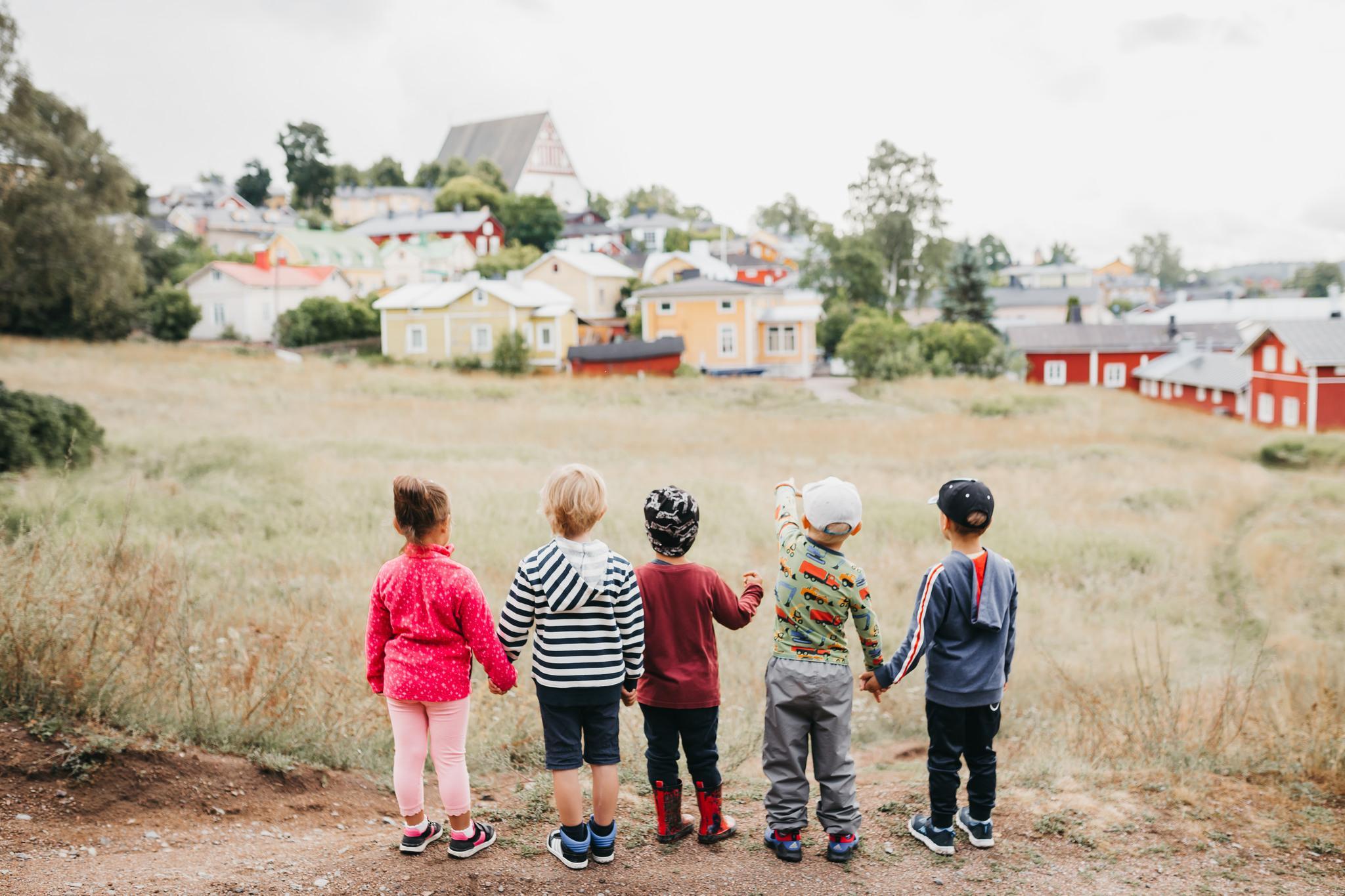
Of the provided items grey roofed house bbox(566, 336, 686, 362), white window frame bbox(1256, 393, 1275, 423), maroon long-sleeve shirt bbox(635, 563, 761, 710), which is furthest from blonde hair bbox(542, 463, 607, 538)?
grey roofed house bbox(566, 336, 686, 362)

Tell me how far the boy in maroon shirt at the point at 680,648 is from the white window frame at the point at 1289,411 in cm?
3308

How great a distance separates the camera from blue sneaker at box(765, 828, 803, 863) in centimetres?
338

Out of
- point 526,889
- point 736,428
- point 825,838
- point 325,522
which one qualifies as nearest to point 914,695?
point 825,838

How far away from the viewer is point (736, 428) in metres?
22.8

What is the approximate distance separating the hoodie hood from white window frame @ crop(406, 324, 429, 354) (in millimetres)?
39504

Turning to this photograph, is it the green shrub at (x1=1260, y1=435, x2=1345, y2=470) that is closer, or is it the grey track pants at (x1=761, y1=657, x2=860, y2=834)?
the grey track pants at (x1=761, y1=657, x2=860, y2=834)

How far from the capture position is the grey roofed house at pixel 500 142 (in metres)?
98.2

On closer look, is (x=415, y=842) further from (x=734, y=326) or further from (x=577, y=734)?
(x=734, y=326)

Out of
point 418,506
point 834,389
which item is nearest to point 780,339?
point 834,389

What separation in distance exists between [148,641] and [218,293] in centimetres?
4684

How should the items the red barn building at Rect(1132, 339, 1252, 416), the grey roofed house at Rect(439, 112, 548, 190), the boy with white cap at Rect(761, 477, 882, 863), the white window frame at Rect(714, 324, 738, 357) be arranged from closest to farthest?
the boy with white cap at Rect(761, 477, 882, 863) → the red barn building at Rect(1132, 339, 1252, 416) → the white window frame at Rect(714, 324, 738, 357) → the grey roofed house at Rect(439, 112, 548, 190)

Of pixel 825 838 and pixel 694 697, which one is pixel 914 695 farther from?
pixel 694 697

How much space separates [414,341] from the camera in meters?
41.5

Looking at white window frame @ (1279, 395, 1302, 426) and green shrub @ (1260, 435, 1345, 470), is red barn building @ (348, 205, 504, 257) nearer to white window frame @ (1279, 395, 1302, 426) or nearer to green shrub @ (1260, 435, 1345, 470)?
white window frame @ (1279, 395, 1302, 426)
